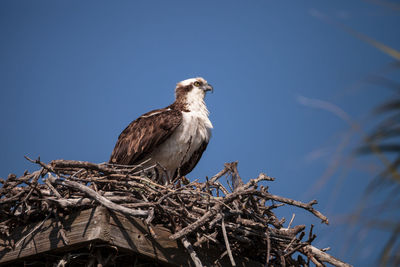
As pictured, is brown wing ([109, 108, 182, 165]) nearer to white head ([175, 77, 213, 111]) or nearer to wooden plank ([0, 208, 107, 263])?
white head ([175, 77, 213, 111])

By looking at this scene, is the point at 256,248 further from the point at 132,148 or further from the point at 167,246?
the point at 132,148

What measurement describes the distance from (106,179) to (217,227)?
44.0 inches

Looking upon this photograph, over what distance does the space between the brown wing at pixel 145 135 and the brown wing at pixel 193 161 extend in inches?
25.2

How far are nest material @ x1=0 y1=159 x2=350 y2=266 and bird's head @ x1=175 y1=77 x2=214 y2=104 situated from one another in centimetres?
347

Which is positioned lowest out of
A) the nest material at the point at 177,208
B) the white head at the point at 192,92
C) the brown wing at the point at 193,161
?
the nest material at the point at 177,208

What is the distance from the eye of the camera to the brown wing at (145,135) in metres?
6.46

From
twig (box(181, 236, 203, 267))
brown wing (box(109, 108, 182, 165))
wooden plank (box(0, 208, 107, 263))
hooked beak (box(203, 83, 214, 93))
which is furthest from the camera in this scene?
Answer: hooked beak (box(203, 83, 214, 93))

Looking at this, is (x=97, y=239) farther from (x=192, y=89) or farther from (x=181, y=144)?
(x=192, y=89)

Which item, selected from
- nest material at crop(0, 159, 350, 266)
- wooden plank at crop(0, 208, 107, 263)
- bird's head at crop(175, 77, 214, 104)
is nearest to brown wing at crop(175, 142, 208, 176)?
bird's head at crop(175, 77, 214, 104)

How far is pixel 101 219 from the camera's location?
11.3 ft

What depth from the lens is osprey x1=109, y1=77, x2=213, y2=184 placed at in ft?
21.3

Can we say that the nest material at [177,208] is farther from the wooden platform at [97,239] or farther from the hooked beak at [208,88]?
the hooked beak at [208,88]

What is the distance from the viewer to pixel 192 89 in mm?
8078

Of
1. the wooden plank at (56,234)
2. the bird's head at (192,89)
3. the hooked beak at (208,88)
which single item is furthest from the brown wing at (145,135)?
the wooden plank at (56,234)
